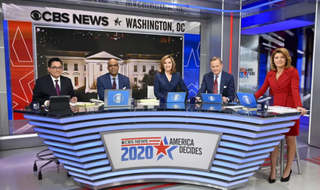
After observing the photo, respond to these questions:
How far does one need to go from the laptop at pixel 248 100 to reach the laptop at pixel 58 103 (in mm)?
1904

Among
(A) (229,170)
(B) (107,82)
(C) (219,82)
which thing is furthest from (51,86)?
(A) (229,170)

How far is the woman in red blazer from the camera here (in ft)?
9.15

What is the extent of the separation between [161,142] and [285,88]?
165 centimetres

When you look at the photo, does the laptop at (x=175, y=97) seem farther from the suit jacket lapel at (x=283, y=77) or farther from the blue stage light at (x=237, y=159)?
the suit jacket lapel at (x=283, y=77)

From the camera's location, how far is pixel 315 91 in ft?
14.7

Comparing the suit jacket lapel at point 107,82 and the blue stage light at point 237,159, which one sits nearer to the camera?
the blue stage light at point 237,159

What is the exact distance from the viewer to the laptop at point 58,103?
2414mm

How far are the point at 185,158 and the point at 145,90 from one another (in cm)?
307

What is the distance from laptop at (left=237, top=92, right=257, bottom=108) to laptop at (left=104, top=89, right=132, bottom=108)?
1.27m

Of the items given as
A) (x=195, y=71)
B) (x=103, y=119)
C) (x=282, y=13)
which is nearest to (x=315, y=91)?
(x=282, y=13)

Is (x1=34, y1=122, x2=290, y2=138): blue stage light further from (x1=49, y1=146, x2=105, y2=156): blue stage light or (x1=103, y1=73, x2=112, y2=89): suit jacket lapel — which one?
(x1=103, y1=73, x2=112, y2=89): suit jacket lapel

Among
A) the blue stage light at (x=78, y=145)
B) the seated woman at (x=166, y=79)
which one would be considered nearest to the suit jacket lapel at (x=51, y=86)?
the blue stage light at (x=78, y=145)

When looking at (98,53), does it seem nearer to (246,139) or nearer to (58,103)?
(58,103)

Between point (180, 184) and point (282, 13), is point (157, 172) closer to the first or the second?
point (180, 184)
